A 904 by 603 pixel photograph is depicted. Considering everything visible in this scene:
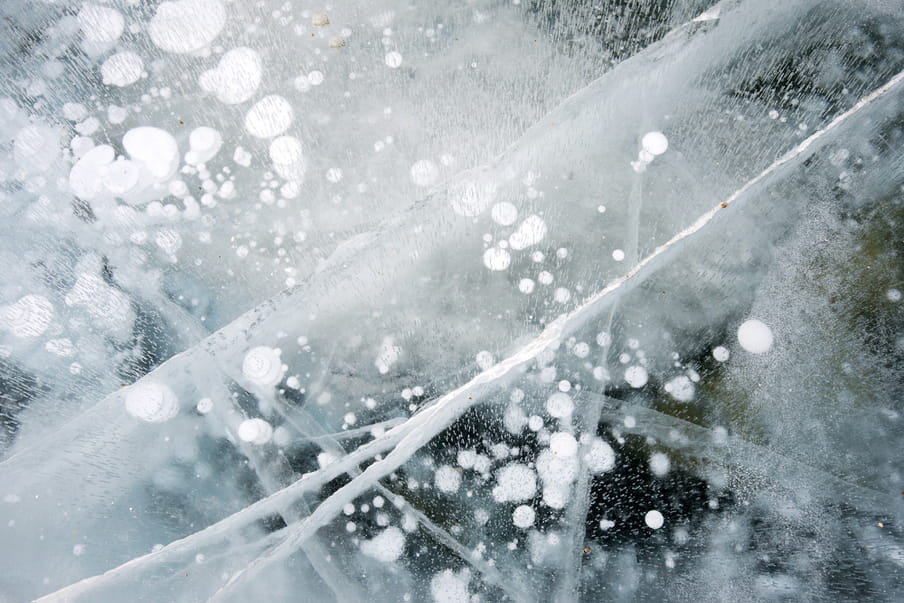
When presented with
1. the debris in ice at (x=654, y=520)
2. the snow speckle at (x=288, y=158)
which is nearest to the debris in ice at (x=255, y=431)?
the snow speckle at (x=288, y=158)

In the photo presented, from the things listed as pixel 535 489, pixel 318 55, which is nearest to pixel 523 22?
pixel 318 55

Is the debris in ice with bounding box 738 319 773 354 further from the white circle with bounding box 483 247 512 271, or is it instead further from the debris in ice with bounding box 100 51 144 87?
the debris in ice with bounding box 100 51 144 87

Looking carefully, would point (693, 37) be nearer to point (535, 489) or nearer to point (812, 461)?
point (812, 461)

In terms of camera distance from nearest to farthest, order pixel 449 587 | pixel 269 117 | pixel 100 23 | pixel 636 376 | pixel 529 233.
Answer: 1. pixel 449 587
2. pixel 636 376
3. pixel 529 233
4. pixel 269 117
5. pixel 100 23

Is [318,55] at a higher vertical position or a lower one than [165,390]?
higher

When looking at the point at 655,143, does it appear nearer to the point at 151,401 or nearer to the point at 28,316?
the point at 151,401

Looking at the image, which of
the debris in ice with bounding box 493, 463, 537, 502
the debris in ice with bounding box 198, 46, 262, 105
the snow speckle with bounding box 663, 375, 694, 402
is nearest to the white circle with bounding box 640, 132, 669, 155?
the snow speckle with bounding box 663, 375, 694, 402

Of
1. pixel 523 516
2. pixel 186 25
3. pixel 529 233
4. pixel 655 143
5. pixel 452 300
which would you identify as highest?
pixel 186 25

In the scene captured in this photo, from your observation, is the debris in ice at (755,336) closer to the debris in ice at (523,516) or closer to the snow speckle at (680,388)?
the snow speckle at (680,388)

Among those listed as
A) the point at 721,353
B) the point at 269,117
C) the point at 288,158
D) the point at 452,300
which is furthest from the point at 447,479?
the point at 269,117
